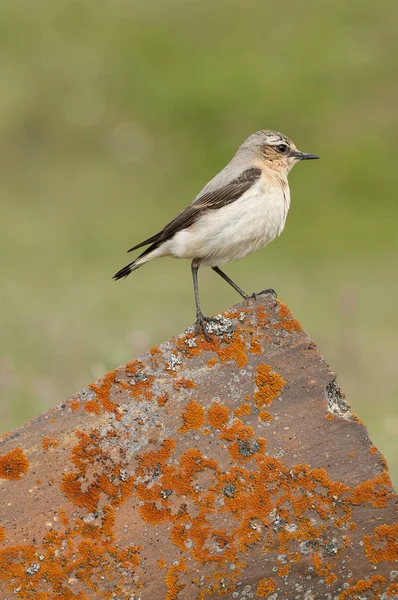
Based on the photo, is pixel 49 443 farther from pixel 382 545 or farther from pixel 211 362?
pixel 382 545

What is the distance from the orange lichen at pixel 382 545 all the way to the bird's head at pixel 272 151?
3.26m

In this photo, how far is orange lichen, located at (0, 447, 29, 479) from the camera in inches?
206

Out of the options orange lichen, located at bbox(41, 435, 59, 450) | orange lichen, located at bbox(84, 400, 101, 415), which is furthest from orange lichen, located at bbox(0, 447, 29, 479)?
orange lichen, located at bbox(84, 400, 101, 415)

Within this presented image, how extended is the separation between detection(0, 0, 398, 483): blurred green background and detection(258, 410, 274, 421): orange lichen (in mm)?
4668

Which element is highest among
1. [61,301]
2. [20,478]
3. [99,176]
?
[99,176]

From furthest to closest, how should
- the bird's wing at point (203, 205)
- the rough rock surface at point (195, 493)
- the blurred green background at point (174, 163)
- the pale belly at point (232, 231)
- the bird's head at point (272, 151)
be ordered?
the blurred green background at point (174, 163) < the bird's head at point (272, 151) < the bird's wing at point (203, 205) < the pale belly at point (232, 231) < the rough rock surface at point (195, 493)

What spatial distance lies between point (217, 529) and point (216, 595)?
32 cm

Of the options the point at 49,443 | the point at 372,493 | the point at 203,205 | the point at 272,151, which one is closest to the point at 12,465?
the point at 49,443

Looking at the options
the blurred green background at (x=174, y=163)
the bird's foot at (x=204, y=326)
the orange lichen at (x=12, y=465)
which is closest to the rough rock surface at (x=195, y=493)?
the orange lichen at (x=12, y=465)

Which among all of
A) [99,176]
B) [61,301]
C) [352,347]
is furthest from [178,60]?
[352,347]

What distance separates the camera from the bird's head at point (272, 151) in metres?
7.88

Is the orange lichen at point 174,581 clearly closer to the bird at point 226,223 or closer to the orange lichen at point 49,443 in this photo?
the orange lichen at point 49,443

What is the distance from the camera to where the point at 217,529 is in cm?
529

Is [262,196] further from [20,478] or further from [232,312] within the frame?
[20,478]
